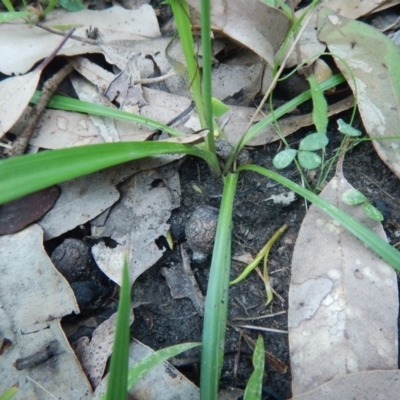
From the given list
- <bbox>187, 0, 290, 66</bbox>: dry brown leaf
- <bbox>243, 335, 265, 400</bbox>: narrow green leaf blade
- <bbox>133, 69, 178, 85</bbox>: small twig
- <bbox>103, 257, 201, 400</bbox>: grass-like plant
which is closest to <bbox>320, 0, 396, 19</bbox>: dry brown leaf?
<bbox>187, 0, 290, 66</bbox>: dry brown leaf

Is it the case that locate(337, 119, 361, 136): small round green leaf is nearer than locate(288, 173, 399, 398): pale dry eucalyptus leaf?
No

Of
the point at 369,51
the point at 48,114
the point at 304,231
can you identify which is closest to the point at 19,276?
the point at 48,114

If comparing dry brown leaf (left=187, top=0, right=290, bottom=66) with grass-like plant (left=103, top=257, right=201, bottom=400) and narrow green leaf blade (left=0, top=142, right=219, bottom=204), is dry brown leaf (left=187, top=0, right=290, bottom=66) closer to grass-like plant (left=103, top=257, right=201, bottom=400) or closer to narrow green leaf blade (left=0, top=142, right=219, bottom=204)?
narrow green leaf blade (left=0, top=142, right=219, bottom=204)

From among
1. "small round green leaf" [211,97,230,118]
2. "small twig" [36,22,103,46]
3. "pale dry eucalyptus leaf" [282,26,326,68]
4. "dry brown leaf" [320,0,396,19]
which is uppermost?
"dry brown leaf" [320,0,396,19]

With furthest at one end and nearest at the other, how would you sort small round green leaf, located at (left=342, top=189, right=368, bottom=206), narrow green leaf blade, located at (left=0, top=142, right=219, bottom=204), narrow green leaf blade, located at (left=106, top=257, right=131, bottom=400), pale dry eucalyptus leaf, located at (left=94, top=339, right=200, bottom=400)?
1. small round green leaf, located at (left=342, top=189, right=368, bottom=206)
2. pale dry eucalyptus leaf, located at (left=94, top=339, right=200, bottom=400)
3. narrow green leaf blade, located at (left=0, top=142, right=219, bottom=204)
4. narrow green leaf blade, located at (left=106, top=257, right=131, bottom=400)

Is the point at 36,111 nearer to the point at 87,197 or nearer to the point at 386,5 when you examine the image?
the point at 87,197

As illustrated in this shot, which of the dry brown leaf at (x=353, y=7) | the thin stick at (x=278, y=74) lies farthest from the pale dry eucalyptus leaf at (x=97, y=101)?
the dry brown leaf at (x=353, y=7)
